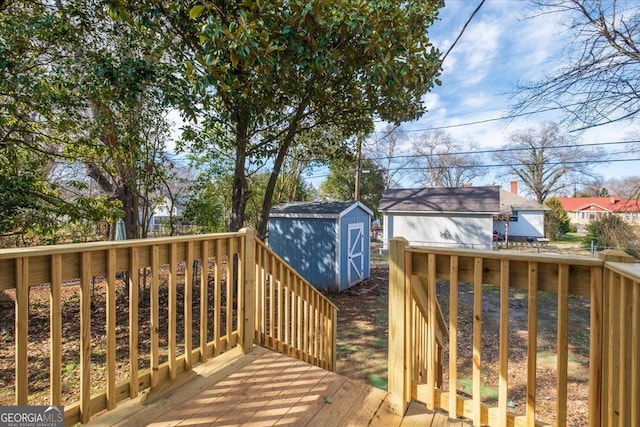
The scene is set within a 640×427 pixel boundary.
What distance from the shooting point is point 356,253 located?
8977 millimetres

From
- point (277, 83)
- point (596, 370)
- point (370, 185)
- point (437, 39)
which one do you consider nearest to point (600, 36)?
point (437, 39)

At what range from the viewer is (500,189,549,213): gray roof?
20.9m

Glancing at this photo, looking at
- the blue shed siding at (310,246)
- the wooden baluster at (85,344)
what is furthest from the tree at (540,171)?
the wooden baluster at (85,344)

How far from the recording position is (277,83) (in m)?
4.31

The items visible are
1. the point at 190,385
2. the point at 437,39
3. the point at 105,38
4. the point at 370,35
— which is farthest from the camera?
the point at 437,39

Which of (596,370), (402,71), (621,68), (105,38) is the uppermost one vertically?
(105,38)

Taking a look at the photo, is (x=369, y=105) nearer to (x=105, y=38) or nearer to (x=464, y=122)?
(x=105, y=38)

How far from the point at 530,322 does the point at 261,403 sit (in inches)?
60.3

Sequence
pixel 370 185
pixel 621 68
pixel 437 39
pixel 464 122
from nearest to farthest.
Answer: pixel 621 68 < pixel 437 39 < pixel 464 122 < pixel 370 185

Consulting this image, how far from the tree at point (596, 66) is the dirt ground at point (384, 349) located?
3.94m

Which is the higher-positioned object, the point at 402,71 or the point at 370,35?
the point at 370,35

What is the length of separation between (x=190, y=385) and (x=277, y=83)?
3.70m

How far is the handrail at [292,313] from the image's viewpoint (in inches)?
107

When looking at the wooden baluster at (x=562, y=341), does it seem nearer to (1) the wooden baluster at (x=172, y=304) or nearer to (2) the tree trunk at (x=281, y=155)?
(1) the wooden baluster at (x=172, y=304)
